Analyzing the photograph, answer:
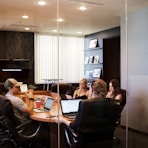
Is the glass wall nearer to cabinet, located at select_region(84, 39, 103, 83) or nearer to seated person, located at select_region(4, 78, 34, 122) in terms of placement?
cabinet, located at select_region(84, 39, 103, 83)

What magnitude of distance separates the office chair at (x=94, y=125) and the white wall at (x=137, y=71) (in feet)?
6.56

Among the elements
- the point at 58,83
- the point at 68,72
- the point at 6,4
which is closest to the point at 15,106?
the point at 58,83

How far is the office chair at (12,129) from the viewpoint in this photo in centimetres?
319

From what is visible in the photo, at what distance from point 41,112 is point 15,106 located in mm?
369

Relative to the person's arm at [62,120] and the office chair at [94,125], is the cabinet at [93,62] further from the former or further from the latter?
the office chair at [94,125]

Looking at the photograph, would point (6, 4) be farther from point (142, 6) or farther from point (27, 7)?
point (142, 6)

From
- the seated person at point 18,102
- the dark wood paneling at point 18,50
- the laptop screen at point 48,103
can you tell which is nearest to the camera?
the seated person at point 18,102

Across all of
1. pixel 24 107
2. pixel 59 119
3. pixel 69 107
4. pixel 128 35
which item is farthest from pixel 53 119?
pixel 128 35

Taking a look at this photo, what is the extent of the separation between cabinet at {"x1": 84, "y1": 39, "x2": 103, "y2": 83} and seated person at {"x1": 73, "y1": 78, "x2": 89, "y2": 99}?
0.37 feet

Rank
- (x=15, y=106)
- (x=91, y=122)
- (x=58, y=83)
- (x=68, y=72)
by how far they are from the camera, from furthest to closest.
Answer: (x=68, y=72) → (x=58, y=83) → (x=15, y=106) → (x=91, y=122)

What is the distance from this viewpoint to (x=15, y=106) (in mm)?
3443

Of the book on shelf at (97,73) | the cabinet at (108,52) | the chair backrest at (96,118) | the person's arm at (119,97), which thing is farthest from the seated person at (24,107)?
the cabinet at (108,52)

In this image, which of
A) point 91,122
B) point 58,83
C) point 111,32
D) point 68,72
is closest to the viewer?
point 91,122

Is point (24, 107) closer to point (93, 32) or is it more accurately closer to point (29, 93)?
point (29, 93)
